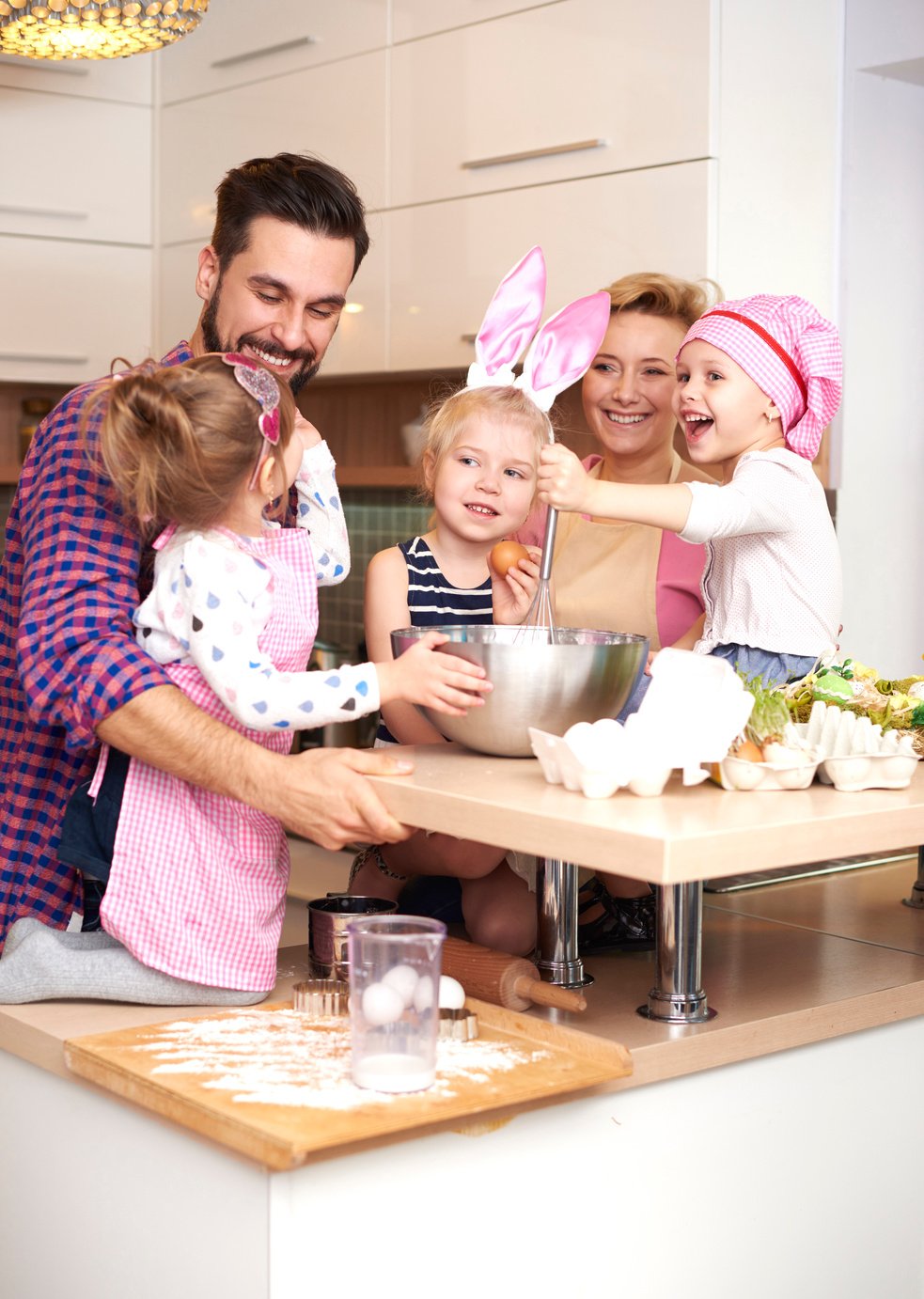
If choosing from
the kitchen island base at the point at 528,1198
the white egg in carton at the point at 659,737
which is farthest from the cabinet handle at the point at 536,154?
the kitchen island base at the point at 528,1198

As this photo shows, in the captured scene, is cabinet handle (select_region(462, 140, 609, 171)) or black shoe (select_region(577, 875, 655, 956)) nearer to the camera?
Answer: black shoe (select_region(577, 875, 655, 956))

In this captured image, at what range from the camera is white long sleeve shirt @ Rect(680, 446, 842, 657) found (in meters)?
1.57

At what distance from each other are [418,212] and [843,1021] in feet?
5.85

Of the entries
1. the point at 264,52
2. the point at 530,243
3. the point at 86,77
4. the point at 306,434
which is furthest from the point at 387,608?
the point at 86,77

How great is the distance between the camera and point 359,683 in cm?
133

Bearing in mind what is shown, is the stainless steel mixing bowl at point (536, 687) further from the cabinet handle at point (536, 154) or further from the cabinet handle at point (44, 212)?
the cabinet handle at point (44, 212)

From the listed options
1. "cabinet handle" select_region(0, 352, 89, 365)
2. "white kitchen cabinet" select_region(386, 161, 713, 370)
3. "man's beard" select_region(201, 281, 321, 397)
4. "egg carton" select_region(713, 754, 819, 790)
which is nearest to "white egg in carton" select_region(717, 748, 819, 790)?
"egg carton" select_region(713, 754, 819, 790)

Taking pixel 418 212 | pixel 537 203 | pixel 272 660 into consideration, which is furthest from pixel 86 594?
pixel 418 212

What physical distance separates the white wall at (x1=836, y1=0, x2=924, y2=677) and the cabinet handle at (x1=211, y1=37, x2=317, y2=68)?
1.11 m

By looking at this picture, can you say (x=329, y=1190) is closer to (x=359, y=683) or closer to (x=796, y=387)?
(x=359, y=683)

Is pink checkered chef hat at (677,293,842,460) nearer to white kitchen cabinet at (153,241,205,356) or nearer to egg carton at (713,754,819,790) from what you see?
egg carton at (713,754,819,790)

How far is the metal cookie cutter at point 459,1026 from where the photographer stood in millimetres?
1307

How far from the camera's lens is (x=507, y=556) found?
1753 mm

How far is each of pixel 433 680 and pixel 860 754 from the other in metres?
0.37
